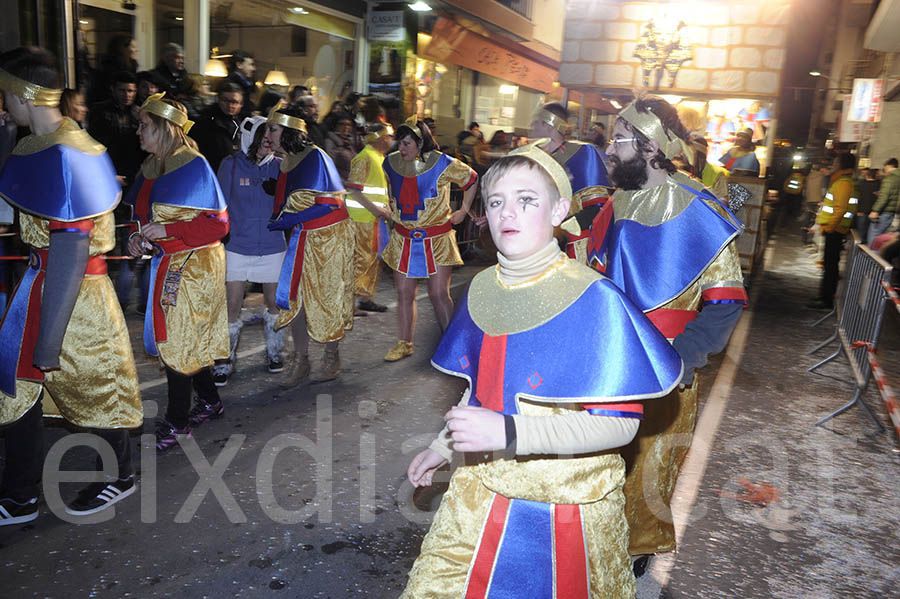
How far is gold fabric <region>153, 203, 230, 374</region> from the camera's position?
174 inches

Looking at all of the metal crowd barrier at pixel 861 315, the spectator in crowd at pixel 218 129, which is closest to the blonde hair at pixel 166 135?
the spectator in crowd at pixel 218 129

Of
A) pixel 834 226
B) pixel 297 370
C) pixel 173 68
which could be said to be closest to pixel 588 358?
pixel 297 370

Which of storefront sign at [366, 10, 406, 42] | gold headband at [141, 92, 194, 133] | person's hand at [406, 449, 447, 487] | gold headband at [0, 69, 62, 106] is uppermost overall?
storefront sign at [366, 10, 406, 42]

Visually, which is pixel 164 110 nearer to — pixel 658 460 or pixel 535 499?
pixel 658 460

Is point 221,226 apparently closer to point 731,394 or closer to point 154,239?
point 154,239

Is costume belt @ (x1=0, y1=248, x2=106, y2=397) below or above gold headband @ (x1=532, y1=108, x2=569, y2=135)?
below

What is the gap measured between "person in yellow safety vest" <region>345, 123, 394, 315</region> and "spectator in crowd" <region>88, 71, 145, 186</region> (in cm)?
229

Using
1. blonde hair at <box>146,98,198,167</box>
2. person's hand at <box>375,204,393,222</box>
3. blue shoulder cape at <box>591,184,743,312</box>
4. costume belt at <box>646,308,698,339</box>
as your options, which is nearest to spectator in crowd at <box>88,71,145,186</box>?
person's hand at <box>375,204,393,222</box>

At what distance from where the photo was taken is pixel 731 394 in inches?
257

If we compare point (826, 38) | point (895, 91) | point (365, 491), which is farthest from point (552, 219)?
point (826, 38)

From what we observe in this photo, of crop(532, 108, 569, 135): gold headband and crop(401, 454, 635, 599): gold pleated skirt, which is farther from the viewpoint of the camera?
crop(532, 108, 569, 135): gold headband

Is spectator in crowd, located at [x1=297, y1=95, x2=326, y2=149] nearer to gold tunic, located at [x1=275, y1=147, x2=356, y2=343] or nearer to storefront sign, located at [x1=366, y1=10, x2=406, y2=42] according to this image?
gold tunic, located at [x1=275, y1=147, x2=356, y2=343]

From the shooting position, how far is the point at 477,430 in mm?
1708

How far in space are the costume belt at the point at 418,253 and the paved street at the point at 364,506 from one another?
84 centimetres
